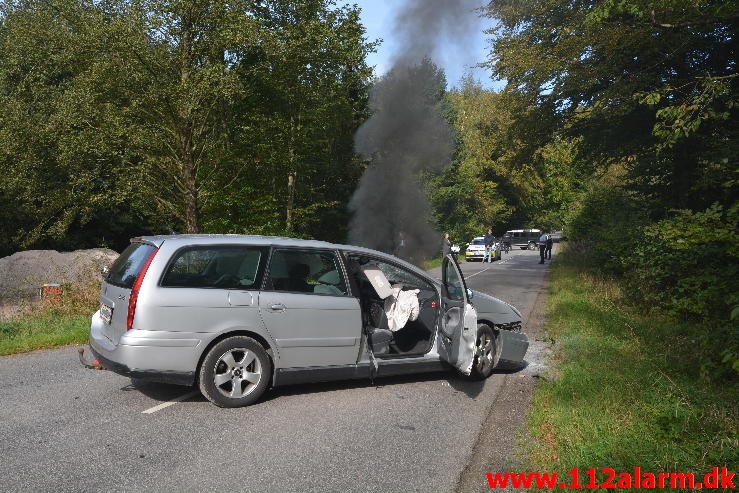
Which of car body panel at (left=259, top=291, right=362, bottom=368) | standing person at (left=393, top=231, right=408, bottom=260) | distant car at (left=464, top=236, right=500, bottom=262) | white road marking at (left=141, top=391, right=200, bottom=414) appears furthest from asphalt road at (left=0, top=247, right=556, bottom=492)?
distant car at (left=464, top=236, right=500, bottom=262)

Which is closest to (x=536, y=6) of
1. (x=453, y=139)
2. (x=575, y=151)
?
(x=575, y=151)

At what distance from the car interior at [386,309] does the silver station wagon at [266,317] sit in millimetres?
12

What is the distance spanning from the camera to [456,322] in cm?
571

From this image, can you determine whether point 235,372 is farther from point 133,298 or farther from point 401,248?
point 401,248

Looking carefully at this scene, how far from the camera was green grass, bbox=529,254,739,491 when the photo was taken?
3.94m

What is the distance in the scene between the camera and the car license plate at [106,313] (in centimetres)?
538

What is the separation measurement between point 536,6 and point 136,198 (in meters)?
11.9

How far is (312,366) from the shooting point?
220 inches

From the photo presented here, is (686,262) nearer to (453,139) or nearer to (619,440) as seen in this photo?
(619,440)

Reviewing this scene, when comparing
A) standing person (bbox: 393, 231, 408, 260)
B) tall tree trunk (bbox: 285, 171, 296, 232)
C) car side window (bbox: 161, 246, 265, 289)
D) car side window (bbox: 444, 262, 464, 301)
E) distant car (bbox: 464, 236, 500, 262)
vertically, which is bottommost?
distant car (bbox: 464, 236, 500, 262)

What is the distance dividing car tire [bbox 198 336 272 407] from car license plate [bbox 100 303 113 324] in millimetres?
998

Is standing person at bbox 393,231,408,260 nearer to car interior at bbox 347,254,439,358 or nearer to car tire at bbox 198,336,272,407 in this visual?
car interior at bbox 347,254,439,358

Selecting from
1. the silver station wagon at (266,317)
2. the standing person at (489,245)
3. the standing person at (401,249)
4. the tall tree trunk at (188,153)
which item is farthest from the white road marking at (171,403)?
the standing person at (489,245)

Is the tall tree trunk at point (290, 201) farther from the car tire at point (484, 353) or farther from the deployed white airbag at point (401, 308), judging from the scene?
the car tire at point (484, 353)
